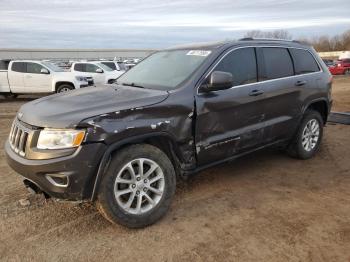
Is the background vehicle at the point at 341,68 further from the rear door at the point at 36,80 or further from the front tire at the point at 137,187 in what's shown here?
the front tire at the point at 137,187

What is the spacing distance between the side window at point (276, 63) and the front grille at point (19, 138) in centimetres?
290

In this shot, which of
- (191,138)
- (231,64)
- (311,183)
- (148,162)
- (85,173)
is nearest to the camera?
(85,173)

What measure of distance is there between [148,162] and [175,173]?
20.2 inches

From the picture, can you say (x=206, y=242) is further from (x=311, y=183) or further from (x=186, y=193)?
(x=311, y=183)

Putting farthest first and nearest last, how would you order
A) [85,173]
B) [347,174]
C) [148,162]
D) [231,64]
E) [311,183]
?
[347,174] < [311,183] < [231,64] < [148,162] < [85,173]

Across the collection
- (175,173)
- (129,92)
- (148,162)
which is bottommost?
(175,173)

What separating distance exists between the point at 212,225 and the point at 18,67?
48.2 feet

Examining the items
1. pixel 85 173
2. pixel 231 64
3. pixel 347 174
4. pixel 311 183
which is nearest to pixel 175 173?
pixel 85 173

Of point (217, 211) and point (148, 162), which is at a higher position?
point (148, 162)

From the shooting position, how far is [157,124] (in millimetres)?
3795

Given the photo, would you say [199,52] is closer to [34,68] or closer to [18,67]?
[34,68]

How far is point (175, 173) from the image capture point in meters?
4.20

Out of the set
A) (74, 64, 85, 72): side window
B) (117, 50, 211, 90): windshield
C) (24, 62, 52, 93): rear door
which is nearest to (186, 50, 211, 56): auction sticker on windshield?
(117, 50, 211, 90): windshield

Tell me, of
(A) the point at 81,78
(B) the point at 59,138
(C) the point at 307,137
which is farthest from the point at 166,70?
(A) the point at 81,78
